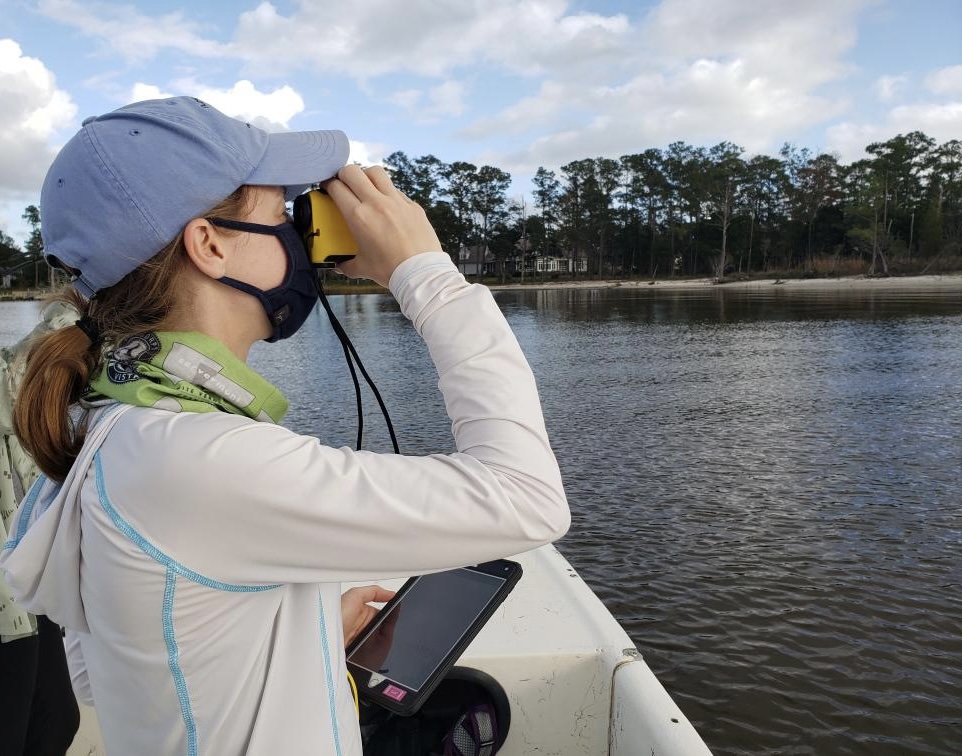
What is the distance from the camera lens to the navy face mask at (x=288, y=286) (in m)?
1.24

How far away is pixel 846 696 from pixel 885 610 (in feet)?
4.12

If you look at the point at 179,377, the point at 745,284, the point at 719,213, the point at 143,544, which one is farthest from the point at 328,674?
the point at 719,213

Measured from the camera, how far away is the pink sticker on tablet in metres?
1.55

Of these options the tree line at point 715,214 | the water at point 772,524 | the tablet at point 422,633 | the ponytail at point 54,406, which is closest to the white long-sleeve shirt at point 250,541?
the ponytail at point 54,406

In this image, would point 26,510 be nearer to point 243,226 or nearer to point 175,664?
point 175,664

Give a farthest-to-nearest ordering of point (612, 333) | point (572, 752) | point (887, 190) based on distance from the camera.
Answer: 1. point (887, 190)
2. point (612, 333)
3. point (572, 752)

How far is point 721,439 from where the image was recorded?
409 inches

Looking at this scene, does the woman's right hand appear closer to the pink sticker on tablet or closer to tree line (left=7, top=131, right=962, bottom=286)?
the pink sticker on tablet

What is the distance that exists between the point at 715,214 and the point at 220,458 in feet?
291

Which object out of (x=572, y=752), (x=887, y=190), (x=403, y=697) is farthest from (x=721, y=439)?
(x=887, y=190)

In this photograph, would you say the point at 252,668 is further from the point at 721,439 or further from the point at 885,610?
the point at 721,439

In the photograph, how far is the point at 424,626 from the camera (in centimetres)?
175

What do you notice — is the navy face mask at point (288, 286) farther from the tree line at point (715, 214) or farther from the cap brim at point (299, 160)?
the tree line at point (715, 214)

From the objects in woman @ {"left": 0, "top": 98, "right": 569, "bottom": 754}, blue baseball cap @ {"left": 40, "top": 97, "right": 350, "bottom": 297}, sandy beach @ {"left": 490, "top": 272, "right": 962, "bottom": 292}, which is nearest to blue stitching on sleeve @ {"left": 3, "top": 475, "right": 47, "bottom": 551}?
woman @ {"left": 0, "top": 98, "right": 569, "bottom": 754}
